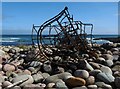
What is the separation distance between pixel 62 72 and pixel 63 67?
0.46m

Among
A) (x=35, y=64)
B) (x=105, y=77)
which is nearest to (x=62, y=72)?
(x=35, y=64)

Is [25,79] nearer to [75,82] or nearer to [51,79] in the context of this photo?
[51,79]

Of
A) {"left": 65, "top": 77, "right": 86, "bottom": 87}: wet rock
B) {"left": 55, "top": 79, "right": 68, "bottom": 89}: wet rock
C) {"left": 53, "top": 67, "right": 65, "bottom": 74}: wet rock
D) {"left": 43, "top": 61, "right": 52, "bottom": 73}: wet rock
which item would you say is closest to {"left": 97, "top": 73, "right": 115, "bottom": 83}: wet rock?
{"left": 65, "top": 77, "right": 86, "bottom": 87}: wet rock

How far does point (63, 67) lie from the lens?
274 inches

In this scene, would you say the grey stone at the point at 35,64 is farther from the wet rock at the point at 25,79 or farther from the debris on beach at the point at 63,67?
the wet rock at the point at 25,79

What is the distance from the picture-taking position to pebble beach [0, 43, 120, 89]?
5574 millimetres

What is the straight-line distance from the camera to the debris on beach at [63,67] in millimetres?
5613

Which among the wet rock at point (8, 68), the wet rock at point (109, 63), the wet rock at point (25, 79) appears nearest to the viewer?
the wet rock at point (25, 79)

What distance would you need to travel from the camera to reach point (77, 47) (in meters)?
7.84

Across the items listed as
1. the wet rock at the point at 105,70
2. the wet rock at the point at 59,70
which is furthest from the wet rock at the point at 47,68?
the wet rock at the point at 105,70

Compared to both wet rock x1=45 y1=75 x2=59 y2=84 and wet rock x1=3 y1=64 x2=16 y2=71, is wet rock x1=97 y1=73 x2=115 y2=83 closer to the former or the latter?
wet rock x1=45 y1=75 x2=59 y2=84

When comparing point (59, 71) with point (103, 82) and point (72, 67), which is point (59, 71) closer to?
point (72, 67)

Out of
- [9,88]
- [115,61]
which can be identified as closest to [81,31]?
[115,61]

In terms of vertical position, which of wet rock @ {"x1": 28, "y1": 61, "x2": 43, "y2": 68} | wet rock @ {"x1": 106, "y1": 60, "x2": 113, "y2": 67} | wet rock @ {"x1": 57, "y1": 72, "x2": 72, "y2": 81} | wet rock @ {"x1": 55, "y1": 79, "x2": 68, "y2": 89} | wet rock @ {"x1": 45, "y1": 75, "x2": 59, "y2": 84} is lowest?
wet rock @ {"x1": 55, "y1": 79, "x2": 68, "y2": 89}
